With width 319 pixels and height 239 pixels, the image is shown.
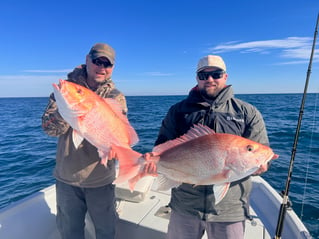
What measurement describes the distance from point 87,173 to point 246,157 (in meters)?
1.87

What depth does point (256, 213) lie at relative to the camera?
3.67 m

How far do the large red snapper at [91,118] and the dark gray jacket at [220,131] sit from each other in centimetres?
63

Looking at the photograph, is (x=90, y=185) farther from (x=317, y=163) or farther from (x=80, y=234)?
(x=317, y=163)

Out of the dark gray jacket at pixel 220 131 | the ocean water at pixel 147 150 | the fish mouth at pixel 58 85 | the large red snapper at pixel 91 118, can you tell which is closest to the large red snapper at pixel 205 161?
the large red snapper at pixel 91 118

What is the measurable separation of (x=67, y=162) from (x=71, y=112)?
0.91m

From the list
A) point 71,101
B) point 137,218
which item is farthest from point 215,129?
point 137,218

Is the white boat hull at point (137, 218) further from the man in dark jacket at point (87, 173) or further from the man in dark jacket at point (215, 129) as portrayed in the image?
the man in dark jacket at point (215, 129)

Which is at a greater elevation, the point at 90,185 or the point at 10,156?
the point at 90,185

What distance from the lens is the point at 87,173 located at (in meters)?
2.77

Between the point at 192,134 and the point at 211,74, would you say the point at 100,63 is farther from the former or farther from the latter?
the point at 192,134

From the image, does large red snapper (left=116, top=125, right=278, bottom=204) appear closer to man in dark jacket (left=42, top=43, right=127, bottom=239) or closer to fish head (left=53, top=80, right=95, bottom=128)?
fish head (left=53, top=80, right=95, bottom=128)

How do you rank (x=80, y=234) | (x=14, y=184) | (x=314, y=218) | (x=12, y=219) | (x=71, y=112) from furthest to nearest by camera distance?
(x=14, y=184) → (x=314, y=218) → (x=12, y=219) → (x=80, y=234) → (x=71, y=112)

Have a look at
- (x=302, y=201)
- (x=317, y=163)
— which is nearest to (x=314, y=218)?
(x=302, y=201)

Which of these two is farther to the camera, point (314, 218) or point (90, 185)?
point (314, 218)
